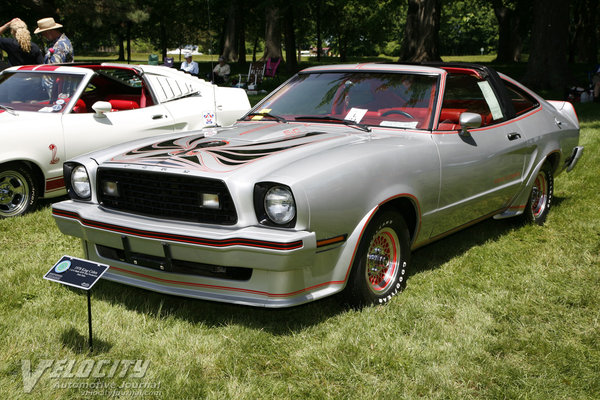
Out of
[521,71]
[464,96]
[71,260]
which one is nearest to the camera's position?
[71,260]

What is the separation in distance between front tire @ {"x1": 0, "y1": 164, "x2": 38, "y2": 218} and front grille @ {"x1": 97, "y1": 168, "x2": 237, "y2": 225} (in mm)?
2553

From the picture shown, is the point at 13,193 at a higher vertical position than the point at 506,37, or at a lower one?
lower

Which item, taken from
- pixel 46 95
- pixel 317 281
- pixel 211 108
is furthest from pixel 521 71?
pixel 317 281

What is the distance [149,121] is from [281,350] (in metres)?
4.34

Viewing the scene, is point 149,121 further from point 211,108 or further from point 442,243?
point 442,243

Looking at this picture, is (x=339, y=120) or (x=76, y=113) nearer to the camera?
(x=339, y=120)

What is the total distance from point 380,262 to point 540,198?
269 cm

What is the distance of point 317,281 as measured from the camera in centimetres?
343

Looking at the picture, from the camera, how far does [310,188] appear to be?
10.8ft

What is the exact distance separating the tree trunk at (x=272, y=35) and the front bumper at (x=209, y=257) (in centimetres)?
2798

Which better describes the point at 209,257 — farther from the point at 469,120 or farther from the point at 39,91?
the point at 39,91

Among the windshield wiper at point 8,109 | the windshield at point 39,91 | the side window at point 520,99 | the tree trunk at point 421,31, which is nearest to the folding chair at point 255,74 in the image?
the tree trunk at point 421,31

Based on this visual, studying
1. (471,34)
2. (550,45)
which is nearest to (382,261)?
(550,45)

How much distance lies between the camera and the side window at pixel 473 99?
4.90 metres
